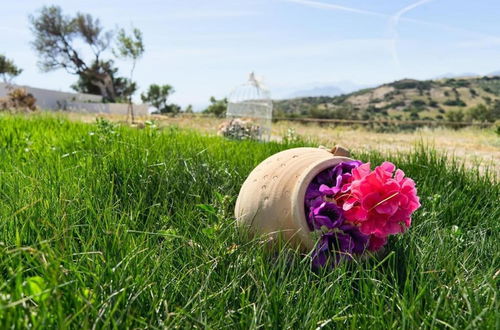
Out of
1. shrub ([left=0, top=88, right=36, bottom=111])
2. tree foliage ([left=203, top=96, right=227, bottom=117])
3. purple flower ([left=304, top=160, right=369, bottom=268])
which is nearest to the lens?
purple flower ([left=304, top=160, right=369, bottom=268])

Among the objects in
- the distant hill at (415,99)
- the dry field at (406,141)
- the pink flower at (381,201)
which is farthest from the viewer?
the distant hill at (415,99)

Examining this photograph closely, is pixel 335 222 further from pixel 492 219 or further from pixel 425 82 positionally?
pixel 425 82

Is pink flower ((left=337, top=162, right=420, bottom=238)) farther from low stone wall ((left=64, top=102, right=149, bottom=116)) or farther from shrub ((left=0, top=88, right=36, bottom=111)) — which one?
low stone wall ((left=64, top=102, right=149, bottom=116))

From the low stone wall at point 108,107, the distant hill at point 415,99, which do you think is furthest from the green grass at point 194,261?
the distant hill at point 415,99

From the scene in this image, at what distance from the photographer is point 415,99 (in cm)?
4691

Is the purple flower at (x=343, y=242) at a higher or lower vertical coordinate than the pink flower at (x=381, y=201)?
lower

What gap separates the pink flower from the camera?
1.97 meters

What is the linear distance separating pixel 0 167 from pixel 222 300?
8.08ft

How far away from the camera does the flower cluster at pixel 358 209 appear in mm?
1978

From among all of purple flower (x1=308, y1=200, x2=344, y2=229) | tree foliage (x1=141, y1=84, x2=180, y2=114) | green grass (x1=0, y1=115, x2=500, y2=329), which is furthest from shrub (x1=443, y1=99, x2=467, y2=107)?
purple flower (x1=308, y1=200, x2=344, y2=229)

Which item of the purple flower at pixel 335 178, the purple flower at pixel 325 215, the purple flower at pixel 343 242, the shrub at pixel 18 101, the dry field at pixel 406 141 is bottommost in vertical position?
the dry field at pixel 406 141

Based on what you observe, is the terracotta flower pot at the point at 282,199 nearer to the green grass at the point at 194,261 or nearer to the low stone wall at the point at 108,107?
the green grass at the point at 194,261

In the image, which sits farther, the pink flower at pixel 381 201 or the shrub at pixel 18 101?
the shrub at pixel 18 101

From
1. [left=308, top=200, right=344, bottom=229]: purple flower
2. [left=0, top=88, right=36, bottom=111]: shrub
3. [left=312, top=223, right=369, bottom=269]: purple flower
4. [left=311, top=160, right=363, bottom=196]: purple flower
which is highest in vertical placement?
[left=0, top=88, right=36, bottom=111]: shrub
